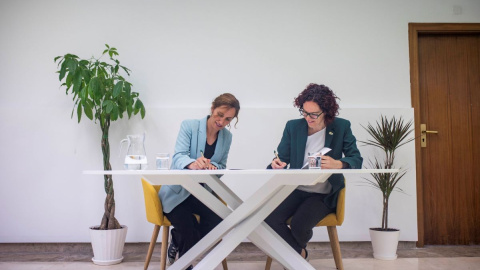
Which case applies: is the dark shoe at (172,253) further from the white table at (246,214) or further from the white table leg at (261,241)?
the white table leg at (261,241)

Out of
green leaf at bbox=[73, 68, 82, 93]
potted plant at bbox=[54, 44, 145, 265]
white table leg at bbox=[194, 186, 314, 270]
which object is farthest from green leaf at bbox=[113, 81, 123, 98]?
white table leg at bbox=[194, 186, 314, 270]

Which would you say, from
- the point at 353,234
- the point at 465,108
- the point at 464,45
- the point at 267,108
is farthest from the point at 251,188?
the point at 464,45

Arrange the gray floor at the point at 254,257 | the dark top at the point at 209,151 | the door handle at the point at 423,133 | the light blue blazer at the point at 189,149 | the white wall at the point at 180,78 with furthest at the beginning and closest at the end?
the door handle at the point at 423,133 < the white wall at the point at 180,78 < the gray floor at the point at 254,257 < the dark top at the point at 209,151 < the light blue blazer at the point at 189,149

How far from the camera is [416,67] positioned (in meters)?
4.16

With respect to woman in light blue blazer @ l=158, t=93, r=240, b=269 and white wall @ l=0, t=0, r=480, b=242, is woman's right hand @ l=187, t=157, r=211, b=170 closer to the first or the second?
woman in light blue blazer @ l=158, t=93, r=240, b=269

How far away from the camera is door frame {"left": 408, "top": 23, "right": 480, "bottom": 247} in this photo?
13.3 feet

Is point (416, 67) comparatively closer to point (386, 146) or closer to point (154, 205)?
point (386, 146)

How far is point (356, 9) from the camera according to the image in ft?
13.6

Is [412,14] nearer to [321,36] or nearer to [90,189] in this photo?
[321,36]

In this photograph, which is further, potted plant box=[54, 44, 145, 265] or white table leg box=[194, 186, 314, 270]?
potted plant box=[54, 44, 145, 265]

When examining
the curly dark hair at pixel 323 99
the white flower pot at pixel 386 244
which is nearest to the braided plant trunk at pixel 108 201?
the curly dark hair at pixel 323 99

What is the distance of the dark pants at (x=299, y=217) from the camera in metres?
2.63

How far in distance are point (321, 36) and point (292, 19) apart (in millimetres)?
321

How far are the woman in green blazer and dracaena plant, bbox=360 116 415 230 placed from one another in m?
1.04
